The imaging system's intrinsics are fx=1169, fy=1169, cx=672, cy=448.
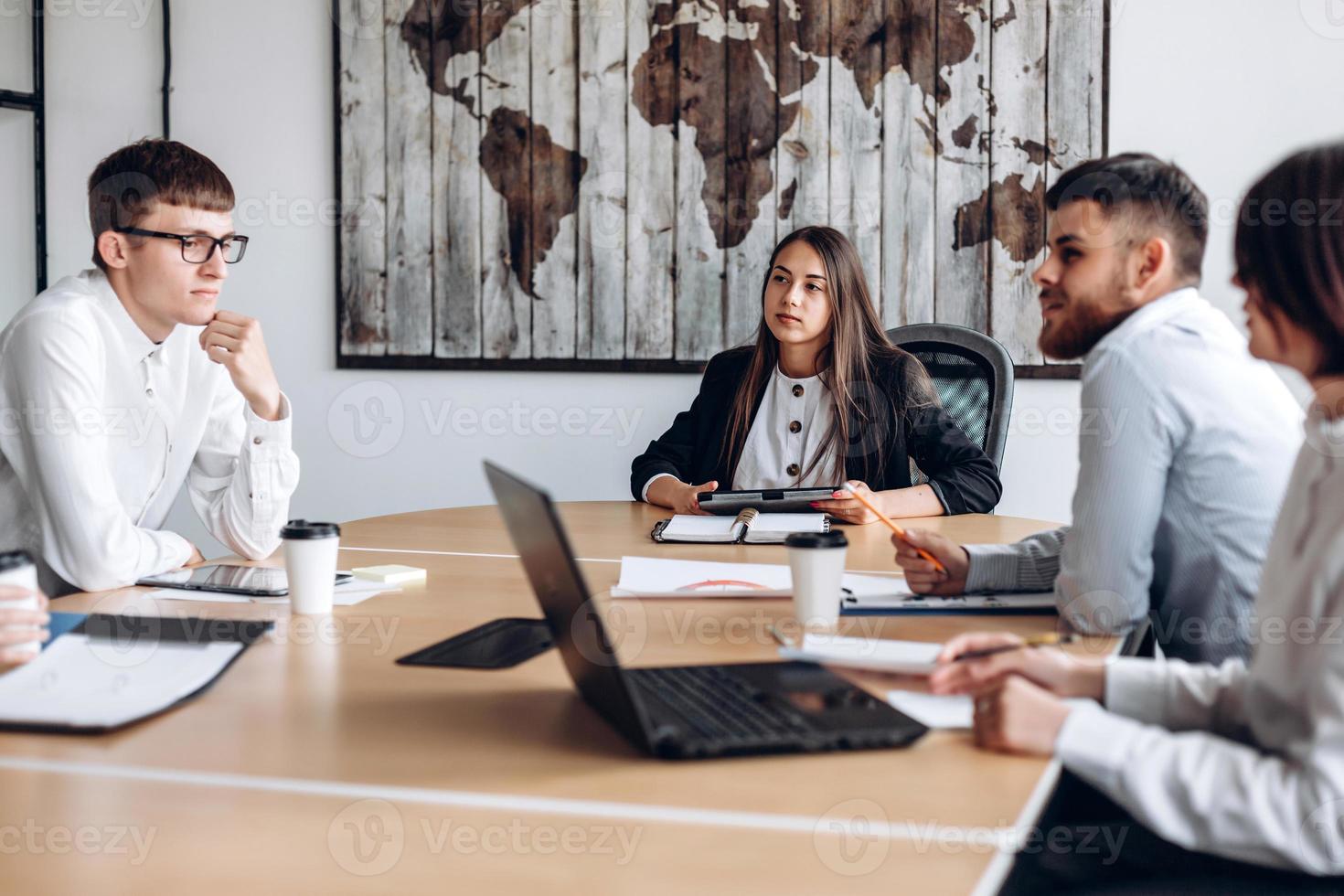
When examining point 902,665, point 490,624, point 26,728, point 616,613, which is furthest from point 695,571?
point 26,728

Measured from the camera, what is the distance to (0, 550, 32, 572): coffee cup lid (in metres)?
1.11

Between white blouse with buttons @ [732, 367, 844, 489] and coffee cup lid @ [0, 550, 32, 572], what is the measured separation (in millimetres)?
1764

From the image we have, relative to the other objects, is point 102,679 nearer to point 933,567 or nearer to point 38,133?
point 933,567

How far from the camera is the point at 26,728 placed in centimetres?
97

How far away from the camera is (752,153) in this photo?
337 centimetres

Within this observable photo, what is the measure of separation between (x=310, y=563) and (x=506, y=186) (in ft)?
7.72

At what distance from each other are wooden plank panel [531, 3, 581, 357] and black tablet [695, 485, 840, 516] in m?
1.39

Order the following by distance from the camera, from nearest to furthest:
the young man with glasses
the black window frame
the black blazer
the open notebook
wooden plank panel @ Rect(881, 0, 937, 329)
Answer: the young man with glasses → the open notebook → the black blazer → wooden plank panel @ Rect(881, 0, 937, 329) → the black window frame

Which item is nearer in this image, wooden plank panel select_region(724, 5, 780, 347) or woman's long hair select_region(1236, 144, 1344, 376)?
woman's long hair select_region(1236, 144, 1344, 376)

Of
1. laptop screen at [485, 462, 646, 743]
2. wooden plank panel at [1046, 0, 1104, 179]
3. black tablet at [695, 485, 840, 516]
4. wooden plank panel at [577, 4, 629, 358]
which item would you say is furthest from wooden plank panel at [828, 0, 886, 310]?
laptop screen at [485, 462, 646, 743]

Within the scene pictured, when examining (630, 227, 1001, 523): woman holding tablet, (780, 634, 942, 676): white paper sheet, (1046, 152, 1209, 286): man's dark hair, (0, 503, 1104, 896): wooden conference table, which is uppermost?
(1046, 152, 1209, 286): man's dark hair

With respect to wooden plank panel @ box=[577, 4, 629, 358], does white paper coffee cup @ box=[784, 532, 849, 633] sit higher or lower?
lower

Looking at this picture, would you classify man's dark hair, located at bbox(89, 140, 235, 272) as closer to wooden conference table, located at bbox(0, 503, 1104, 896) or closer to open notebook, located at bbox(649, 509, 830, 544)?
open notebook, located at bbox(649, 509, 830, 544)

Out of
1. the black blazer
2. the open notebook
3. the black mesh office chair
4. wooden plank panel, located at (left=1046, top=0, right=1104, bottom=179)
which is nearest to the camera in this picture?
the open notebook
